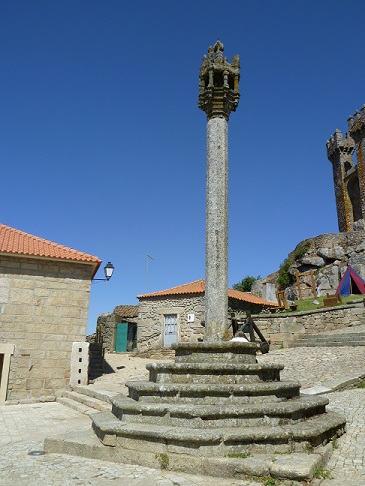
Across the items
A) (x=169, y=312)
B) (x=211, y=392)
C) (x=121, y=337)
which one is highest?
(x=169, y=312)

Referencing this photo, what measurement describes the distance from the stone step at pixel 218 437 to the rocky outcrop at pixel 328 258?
27.4 metres

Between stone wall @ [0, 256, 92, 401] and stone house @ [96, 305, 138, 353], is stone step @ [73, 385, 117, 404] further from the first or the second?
stone house @ [96, 305, 138, 353]

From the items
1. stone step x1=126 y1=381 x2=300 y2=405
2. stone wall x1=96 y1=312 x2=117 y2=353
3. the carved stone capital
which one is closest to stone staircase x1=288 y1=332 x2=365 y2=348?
stone step x1=126 y1=381 x2=300 y2=405

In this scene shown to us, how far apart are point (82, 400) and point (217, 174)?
245 inches

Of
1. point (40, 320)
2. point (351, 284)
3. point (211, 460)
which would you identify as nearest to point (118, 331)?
point (40, 320)

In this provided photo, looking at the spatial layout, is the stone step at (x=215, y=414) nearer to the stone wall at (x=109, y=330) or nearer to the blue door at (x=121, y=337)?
the stone wall at (x=109, y=330)

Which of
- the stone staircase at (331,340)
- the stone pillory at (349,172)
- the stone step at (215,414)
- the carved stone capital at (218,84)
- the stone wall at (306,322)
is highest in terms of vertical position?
the stone pillory at (349,172)

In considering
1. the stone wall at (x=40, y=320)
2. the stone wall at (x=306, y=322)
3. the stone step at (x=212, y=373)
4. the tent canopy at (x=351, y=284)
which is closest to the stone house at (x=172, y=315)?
the stone wall at (x=306, y=322)

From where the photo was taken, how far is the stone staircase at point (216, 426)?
377 centimetres

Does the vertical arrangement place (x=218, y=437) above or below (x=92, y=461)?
above

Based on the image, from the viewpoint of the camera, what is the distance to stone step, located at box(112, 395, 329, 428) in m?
4.29

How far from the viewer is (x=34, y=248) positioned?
→ 475 inches

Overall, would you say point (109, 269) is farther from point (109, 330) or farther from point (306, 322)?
point (109, 330)

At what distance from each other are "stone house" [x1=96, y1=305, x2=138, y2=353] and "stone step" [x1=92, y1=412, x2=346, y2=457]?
2099cm
